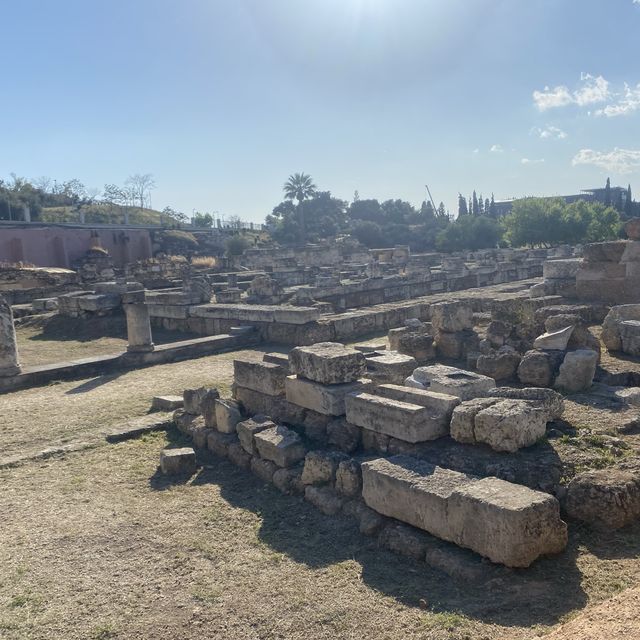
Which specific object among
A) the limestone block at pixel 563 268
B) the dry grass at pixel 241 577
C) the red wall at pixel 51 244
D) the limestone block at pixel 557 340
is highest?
the red wall at pixel 51 244

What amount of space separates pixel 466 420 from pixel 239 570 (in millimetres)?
2410

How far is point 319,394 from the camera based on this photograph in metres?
6.93

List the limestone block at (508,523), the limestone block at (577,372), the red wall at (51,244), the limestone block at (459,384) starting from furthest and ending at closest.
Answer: the red wall at (51,244), the limestone block at (577,372), the limestone block at (459,384), the limestone block at (508,523)

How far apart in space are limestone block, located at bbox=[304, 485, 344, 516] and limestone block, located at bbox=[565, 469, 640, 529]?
1970 millimetres

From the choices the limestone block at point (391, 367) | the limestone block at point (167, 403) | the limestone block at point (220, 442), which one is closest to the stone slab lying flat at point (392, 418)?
the limestone block at point (391, 367)

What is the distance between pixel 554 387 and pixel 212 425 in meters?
4.34

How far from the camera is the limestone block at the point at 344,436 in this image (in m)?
6.41

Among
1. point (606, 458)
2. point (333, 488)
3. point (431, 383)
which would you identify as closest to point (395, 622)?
point (333, 488)

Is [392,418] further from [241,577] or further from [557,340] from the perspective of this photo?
[557,340]

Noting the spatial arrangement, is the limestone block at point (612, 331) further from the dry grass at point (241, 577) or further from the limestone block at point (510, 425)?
the dry grass at point (241, 577)

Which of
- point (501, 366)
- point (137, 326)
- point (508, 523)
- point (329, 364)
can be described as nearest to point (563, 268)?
point (501, 366)

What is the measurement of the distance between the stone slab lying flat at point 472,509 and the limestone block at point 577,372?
3023mm

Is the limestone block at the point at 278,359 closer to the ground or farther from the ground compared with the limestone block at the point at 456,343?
farther from the ground

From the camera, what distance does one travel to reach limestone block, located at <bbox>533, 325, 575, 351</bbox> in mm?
8438
